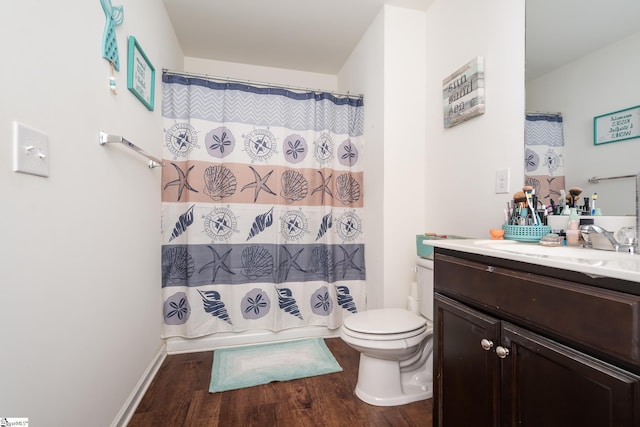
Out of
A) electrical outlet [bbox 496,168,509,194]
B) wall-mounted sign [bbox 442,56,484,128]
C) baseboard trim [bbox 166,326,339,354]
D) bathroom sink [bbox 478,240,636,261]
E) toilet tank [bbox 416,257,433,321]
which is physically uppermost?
wall-mounted sign [bbox 442,56,484,128]

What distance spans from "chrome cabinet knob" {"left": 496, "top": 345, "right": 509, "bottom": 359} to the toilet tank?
0.72m

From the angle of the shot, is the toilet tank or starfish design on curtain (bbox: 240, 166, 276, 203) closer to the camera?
the toilet tank

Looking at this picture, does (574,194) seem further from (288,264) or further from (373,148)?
(288,264)

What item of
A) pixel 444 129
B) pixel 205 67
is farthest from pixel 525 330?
pixel 205 67

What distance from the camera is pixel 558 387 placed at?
657mm

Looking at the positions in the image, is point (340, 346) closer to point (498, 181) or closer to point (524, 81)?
point (498, 181)

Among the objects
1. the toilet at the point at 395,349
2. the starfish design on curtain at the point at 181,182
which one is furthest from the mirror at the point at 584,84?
the starfish design on curtain at the point at 181,182

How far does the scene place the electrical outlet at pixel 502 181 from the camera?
53.0 inches

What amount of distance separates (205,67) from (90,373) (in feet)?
8.04

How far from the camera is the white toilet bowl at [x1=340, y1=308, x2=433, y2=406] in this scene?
1.39 meters

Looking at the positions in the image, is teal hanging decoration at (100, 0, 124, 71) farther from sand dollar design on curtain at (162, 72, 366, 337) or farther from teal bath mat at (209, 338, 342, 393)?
teal bath mat at (209, 338, 342, 393)

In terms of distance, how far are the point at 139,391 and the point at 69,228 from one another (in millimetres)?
1033

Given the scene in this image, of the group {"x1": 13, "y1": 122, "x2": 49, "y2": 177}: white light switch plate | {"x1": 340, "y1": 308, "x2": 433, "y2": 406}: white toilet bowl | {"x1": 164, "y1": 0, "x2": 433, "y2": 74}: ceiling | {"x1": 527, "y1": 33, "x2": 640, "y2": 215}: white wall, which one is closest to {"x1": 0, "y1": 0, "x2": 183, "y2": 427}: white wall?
{"x1": 13, "y1": 122, "x2": 49, "y2": 177}: white light switch plate

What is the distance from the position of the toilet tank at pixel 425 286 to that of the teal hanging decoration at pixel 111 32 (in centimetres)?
171
